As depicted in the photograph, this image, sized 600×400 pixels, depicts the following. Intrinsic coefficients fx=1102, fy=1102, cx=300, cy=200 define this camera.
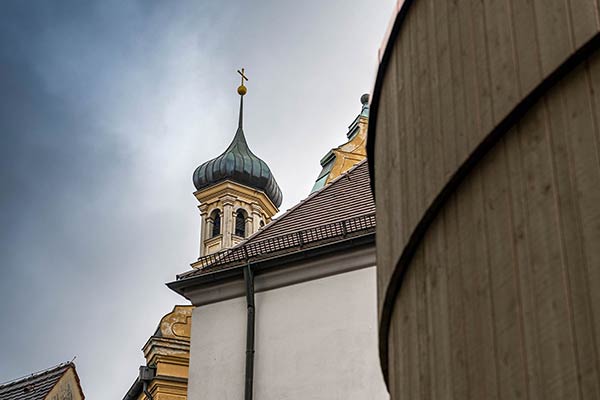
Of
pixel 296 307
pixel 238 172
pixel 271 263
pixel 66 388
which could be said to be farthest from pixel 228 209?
pixel 66 388

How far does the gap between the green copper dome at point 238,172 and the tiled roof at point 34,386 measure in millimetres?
41315

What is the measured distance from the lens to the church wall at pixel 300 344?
506 inches

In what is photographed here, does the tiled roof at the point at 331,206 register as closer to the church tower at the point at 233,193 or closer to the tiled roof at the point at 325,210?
the tiled roof at the point at 325,210

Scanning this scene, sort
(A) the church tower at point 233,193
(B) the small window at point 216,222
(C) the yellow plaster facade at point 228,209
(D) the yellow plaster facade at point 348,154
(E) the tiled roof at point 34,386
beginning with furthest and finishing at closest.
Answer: (A) the church tower at point 233,193 → (B) the small window at point 216,222 → (C) the yellow plaster facade at point 228,209 → (D) the yellow plaster facade at point 348,154 → (E) the tiled roof at point 34,386

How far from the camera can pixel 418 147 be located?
5.52 m

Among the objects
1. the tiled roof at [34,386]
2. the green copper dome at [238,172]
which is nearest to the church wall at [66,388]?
the tiled roof at [34,386]

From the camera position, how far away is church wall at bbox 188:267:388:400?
12.8m

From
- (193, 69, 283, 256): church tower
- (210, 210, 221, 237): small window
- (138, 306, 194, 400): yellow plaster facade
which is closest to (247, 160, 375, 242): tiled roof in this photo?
(138, 306, 194, 400): yellow plaster facade

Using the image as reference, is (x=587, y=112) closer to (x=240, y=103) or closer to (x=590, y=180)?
(x=590, y=180)

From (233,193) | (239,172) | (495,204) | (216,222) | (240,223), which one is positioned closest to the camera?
(495,204)

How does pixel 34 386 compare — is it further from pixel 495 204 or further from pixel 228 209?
pixel 228 209

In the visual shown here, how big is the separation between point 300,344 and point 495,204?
8.90m

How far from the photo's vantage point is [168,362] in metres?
21.5

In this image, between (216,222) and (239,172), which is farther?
(239,172)
